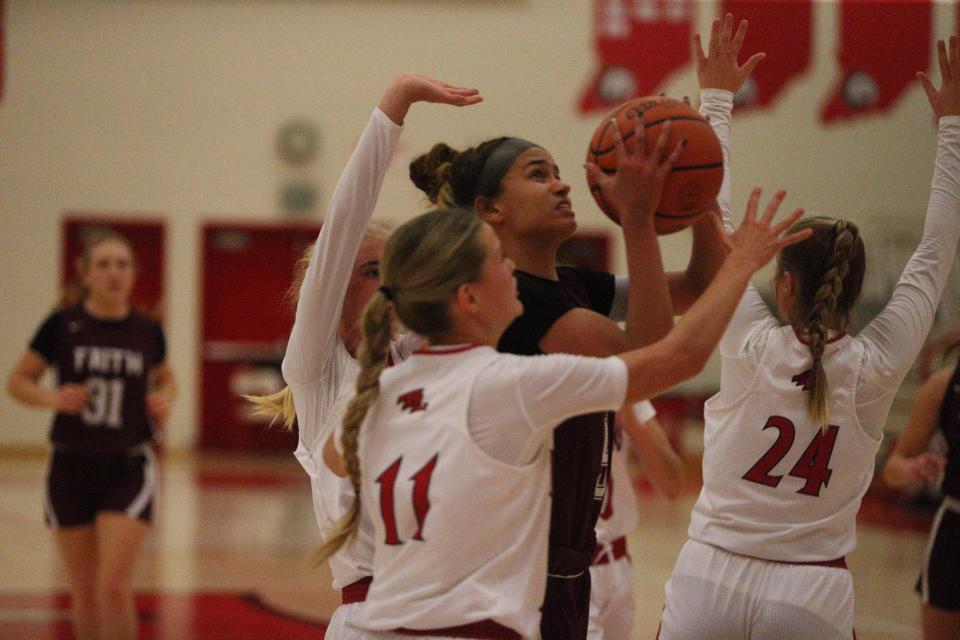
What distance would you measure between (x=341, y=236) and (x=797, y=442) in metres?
1.25

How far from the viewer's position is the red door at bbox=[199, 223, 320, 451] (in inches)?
590

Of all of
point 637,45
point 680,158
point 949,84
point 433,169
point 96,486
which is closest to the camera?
point 680,158

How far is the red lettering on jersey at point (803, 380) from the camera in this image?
292 cm

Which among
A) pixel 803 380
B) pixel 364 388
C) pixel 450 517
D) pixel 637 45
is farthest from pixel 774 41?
pixel 450 517

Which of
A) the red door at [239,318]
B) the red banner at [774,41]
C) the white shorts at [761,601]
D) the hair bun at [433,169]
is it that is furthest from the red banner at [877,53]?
the hair bun at [433,169]

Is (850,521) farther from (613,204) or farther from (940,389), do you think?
(940,389)

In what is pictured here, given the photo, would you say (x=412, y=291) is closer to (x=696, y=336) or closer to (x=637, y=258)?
(x=637, y=258)

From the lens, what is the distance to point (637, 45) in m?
14.7

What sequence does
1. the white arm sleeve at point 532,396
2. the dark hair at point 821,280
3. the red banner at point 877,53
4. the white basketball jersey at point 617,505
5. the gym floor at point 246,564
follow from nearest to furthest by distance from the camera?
the white arm sleeve at point 532,396
the dark hair at point 821,280
the white basketball jersey at point 617,505
the gym floor at point 246,564
the red banner at point 877,53

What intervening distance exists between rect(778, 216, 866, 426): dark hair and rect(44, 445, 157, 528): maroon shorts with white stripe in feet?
12.2

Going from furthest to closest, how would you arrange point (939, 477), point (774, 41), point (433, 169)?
1. point (774, 41)
2. point (939, 477)
3. point (433, 169)

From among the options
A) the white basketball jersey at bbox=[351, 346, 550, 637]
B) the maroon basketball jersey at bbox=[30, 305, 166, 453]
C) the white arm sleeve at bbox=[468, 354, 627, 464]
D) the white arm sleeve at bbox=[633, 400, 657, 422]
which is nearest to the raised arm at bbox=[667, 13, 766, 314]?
the white arm sleeve at bbox=[468, 354, 627, 464]

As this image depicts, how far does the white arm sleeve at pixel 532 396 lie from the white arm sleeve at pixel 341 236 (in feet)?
2.00

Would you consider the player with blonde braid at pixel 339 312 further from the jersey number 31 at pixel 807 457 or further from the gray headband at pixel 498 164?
the jersey number 31 at pixel 807 457
